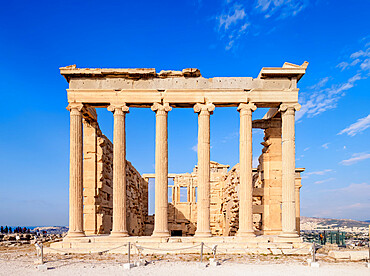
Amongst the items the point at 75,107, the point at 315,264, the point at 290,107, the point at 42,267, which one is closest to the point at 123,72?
the point at 75,107

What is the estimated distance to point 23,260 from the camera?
47.0ft

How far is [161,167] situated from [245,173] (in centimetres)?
436

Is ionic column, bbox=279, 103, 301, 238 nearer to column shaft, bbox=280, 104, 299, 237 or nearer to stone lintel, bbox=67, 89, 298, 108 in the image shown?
column shaft, bbox=280, 104, 299, 237

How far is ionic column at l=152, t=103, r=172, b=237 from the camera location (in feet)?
58.2

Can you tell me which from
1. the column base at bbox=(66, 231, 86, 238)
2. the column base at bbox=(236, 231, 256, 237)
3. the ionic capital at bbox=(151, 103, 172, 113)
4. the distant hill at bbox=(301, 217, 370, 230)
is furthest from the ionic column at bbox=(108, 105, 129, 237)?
the distant hill at bbox=(301, 217, 370, 230)

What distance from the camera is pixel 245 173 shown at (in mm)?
17953

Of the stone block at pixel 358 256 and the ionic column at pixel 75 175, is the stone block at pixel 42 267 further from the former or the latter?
the stone block at pixel 358 256

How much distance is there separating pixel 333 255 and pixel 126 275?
9178 millimetres

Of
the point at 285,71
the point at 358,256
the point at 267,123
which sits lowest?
the point at 358,256

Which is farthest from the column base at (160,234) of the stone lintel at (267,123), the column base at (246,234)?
the stone lintel at (267,123)

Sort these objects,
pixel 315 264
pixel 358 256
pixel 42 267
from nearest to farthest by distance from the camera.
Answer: pixel 42 267 < pixel 315 264 < pixel 358 256

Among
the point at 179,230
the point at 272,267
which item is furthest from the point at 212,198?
the point at 272,267

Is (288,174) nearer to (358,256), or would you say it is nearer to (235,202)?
(358,256)

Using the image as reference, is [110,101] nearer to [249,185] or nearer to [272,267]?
[249,185]
